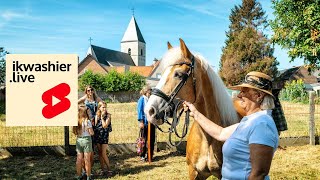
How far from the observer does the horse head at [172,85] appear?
11.1 feet

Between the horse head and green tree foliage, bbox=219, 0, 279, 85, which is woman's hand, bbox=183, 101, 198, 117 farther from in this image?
green tree foliage, bbox=219, 0, 279, 85

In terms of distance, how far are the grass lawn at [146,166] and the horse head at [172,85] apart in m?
4.08

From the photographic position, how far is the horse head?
3393 millimetres

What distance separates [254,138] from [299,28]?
21496mm

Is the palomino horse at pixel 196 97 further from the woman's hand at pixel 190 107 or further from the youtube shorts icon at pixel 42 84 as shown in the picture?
the youtube shorts icon at pixel 42 84

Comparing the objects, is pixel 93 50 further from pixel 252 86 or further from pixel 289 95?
pixel 252 86

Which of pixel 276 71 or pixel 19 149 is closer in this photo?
pixel 19 149

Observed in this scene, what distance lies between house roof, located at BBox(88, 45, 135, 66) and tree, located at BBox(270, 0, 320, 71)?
72.7 meters

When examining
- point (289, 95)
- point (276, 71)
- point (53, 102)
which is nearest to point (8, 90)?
point (53, 102)

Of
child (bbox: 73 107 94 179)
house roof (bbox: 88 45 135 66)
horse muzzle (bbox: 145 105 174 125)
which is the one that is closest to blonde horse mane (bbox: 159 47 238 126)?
horse muzzle (bbox: 145 105 174 125)

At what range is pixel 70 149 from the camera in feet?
31.1

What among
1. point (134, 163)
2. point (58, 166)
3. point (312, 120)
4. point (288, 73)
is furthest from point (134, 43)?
point (58, 166)

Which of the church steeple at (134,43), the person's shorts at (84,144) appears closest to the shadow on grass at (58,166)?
the person's shorts at (84,144)

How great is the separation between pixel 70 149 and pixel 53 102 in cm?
171
